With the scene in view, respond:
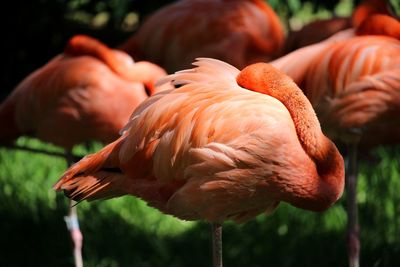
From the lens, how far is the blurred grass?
4.52 meters

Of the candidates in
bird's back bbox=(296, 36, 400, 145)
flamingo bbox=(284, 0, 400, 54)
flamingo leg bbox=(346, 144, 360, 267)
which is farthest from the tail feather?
flamingo bbox=(284, 0, 400, 54)

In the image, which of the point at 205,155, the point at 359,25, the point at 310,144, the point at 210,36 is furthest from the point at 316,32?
the point at 205,155

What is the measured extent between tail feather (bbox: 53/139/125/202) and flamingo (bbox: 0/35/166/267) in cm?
95

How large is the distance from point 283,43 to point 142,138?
230 centimetres

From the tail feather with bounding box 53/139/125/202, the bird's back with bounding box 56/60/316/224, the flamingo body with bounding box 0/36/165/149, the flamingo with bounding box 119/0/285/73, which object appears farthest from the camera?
the flamingo with bounding box 119/0/285/73

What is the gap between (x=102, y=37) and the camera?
7.24m

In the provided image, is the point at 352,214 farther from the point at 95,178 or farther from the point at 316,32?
the point at 316,32

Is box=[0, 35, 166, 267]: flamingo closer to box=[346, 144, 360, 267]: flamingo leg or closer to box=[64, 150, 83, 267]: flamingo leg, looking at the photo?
box=[64, 150, 83, 267]: flamingo leg

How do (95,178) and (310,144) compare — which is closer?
(310,144)

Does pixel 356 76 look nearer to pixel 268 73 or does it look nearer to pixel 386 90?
pixel 386 90

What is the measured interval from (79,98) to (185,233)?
101 cm

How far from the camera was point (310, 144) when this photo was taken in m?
3.08

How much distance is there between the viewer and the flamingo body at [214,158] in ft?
9.86

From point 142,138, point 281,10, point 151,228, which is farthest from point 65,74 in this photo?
point 281,10
